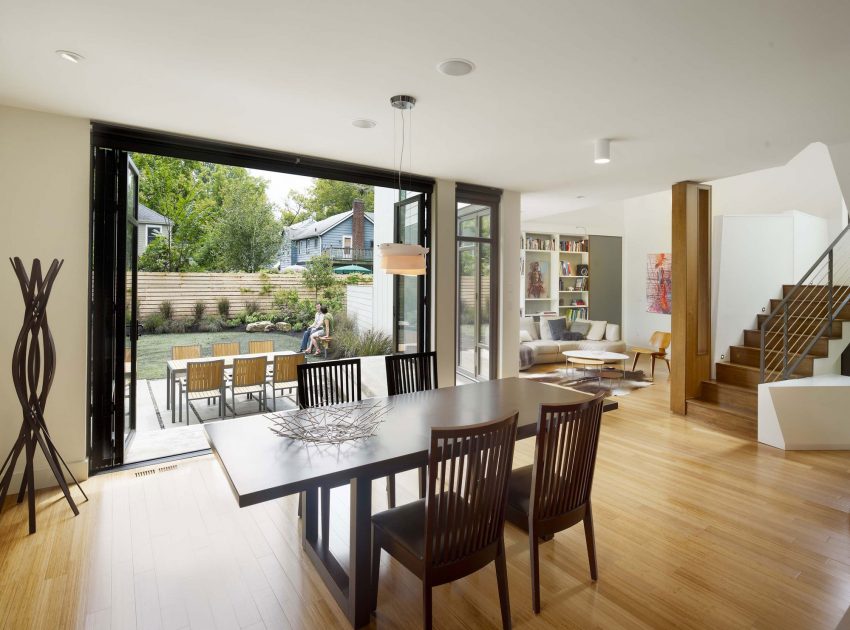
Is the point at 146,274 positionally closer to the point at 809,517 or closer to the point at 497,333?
the point at 497,333

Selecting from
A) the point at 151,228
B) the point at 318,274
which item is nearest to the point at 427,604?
the point at 318,274

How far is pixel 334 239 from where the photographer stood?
904 centimetres

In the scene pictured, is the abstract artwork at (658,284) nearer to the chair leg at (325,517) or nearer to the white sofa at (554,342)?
the white sofa at (554,342)

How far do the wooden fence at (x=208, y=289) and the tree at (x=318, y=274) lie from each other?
0.18 metres

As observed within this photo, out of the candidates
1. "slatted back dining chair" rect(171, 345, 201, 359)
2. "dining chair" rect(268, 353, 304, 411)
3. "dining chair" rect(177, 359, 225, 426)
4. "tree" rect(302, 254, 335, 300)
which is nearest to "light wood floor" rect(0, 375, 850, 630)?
"dining chair" rect(177, 359, 225, 426)

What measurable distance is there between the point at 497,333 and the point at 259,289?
4287mm

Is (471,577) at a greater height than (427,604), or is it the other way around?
(427,604)

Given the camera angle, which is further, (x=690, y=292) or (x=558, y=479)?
(x=690, y=292)

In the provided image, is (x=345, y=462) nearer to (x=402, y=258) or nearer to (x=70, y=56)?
(x=402, y=258)

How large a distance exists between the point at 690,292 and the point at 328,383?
4.04 m

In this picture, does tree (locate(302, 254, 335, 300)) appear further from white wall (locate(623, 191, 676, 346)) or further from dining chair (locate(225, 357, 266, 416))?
white wall (locate(623, 191, 676, 346))

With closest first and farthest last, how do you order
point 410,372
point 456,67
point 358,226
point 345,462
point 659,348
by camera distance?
point 345,462, point 456,67, point 410,372, point 659,348, point 358,226

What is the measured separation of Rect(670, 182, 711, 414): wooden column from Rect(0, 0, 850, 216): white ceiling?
1.06 meters

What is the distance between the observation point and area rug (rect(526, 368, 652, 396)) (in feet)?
20.8
